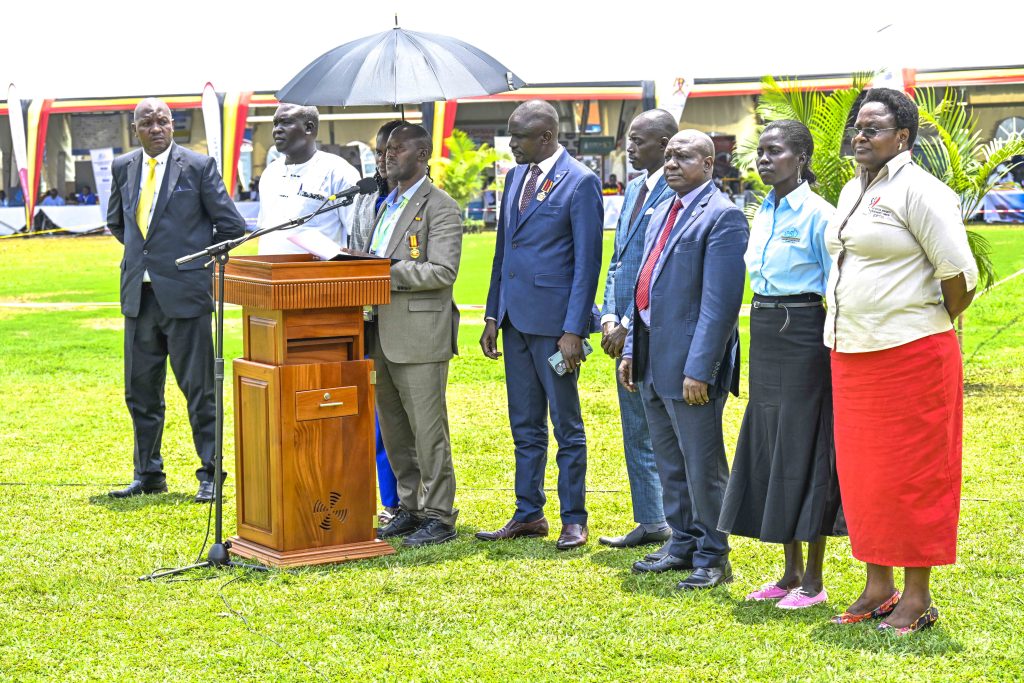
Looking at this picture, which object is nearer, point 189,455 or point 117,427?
point 189,455

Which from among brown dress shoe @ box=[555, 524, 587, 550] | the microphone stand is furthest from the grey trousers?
the microphone stand

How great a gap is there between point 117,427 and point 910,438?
670 cm

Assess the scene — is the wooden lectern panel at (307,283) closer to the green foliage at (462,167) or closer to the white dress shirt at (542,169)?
the white dress shirt at (542,169)

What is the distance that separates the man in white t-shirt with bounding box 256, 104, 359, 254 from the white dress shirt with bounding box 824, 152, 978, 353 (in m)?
3.11

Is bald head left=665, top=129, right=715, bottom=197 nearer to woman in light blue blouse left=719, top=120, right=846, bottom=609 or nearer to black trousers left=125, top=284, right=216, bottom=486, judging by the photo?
woman in light blue blouse left=719, top=120, right=846, bottom=609

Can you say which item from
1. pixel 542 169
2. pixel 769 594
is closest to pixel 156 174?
pixel 542 169

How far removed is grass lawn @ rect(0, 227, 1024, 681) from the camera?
14.6 feet

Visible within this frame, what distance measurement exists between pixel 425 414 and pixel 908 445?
8.32 ft

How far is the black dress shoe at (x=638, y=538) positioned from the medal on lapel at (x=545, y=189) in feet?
5.47

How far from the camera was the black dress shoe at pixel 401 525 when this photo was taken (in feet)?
21.2

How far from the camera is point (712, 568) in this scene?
542cm

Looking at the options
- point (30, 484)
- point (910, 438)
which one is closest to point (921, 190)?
point (910, 438)

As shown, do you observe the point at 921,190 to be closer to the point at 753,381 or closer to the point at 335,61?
the point at 753,381

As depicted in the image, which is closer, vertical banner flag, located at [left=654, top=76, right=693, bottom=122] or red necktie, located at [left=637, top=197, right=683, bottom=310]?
red necktie, located at [left=637, top=197, right=683, bottom=310]
